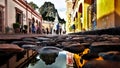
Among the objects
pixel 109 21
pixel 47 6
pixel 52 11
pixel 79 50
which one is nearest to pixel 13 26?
pixel 109 21

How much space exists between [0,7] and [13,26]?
387 centimetres

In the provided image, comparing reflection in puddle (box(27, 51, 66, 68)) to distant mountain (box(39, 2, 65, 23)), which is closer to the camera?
reflection in puddle (box(27, 51, 66, 68))

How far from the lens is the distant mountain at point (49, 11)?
49.9m

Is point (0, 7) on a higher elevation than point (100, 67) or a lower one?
higher

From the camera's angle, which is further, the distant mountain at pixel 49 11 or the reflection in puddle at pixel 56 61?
the distant mountain at pixel 49 11

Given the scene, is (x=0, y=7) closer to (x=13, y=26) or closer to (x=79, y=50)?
(x=13, y=26)

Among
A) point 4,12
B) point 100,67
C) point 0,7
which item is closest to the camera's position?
point 100,67

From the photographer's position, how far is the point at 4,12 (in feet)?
58.9

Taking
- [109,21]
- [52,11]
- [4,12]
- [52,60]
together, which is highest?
[52,11]

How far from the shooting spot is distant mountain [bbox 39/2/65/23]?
4991 cm

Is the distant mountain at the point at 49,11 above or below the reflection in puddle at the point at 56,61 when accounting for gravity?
above

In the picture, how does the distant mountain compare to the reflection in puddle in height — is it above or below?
above

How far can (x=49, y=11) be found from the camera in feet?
168

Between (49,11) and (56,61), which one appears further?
(49,11)
